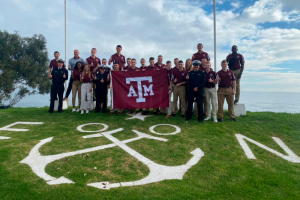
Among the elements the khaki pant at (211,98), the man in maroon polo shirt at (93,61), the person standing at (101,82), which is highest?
the man in maroon polo shirt at (93,61)

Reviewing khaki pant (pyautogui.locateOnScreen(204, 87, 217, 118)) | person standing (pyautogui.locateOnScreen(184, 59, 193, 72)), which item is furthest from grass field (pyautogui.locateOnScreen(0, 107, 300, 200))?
person standing (pyautogui.locateOnScreen(184, 59, 193, 72))

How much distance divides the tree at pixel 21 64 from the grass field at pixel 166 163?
13993mm

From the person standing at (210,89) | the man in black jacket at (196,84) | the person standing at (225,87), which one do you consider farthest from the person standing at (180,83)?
the person standing at (225,87)

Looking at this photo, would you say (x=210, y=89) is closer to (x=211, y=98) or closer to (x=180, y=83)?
(x=211, y=98)

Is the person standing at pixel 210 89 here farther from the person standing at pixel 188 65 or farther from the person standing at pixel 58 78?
the person standing at pixel 58 78

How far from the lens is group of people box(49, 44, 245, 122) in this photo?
6844mm

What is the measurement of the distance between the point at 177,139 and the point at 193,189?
222cm

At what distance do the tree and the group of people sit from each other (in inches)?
487

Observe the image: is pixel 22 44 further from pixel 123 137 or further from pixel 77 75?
pixel 123 137

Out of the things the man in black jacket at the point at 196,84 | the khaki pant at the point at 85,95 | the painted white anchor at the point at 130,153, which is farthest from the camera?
the khaki pant at the point at 85,95

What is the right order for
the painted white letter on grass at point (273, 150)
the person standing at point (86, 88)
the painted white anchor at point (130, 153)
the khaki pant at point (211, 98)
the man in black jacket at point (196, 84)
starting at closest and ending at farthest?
1. the painted white anchor at point (130, 153)
2. the painted white letter on grass at point (273, 150)
3. the man in black jacket at point (196, 84)
4. the khaki pant at point (211, 98)
5. the person standing at point (86, 88)

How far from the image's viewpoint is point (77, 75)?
8266mm

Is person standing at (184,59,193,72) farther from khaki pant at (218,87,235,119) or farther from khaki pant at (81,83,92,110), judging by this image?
khaki pant at (81,83,92,110)

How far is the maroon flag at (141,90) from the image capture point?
7.63m
